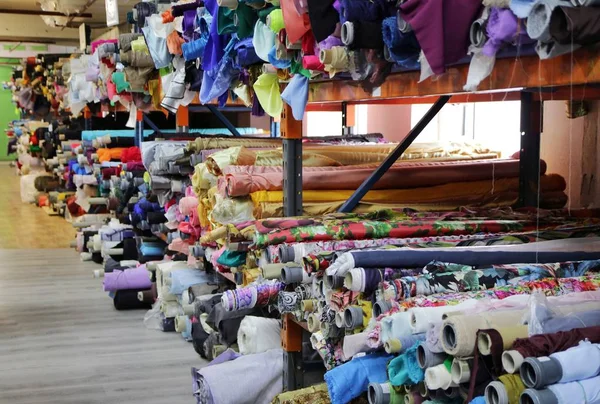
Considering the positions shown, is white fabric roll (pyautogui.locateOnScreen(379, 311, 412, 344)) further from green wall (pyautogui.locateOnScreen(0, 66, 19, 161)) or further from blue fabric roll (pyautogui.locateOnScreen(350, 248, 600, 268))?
green wall (pyautogui.locateOnScreen(0, 66, 19, 161))

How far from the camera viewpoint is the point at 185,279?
5.70m

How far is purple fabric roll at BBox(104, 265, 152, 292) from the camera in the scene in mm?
6832

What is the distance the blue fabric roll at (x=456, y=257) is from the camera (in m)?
2.54

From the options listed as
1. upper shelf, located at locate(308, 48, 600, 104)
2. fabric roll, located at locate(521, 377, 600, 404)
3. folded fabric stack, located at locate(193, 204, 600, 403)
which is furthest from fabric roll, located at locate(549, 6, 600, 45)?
fabric roll, located at locate(521, 377, 600, 404)

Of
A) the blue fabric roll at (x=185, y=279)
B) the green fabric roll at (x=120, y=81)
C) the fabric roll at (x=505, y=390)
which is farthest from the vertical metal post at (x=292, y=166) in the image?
the green fabric roll at (x=120, y=81)

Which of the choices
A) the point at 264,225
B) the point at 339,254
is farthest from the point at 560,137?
the point at 339,254

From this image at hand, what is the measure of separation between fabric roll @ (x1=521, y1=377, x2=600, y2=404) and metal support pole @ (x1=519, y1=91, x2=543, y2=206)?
271cm

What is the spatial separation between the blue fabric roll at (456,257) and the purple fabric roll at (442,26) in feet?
2.03

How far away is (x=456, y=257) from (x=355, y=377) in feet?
1.82

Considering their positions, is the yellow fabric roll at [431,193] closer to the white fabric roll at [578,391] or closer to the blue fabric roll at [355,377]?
the blue fabric roll at [355,377]

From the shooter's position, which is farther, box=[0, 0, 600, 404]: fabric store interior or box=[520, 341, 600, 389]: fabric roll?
box=[0, 0, 600, 404]: fabric store interior

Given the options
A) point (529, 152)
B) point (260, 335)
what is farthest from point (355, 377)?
point (529, 152)

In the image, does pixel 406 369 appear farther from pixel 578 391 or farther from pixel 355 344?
pixel 578 391

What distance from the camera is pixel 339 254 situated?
8.95 feet
